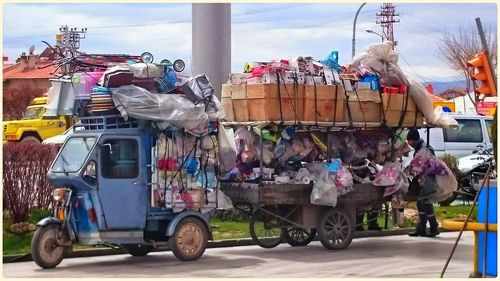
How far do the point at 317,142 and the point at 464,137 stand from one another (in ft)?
31.6

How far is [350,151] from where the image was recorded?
16.5 metres

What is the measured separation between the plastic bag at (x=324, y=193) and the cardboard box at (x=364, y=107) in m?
1.22

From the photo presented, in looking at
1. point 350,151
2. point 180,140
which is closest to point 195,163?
point 180,140

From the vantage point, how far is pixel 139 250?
15031 mm

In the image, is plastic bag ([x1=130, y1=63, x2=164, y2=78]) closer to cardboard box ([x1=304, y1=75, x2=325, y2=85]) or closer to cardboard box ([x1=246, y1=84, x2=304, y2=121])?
cardboard box ([x1=246, y1=84, x2=304, y2=121])

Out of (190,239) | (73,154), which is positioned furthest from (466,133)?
(73,154)

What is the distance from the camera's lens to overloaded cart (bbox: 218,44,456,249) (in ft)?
50.1

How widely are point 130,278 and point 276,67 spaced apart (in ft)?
14.5

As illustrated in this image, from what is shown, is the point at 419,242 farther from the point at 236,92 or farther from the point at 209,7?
the point at 209,7

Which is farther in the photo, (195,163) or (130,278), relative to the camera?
(195,163)

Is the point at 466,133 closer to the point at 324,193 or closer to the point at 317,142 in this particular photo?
the point at 317,142

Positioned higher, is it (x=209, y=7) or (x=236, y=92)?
(x=209, y=7)

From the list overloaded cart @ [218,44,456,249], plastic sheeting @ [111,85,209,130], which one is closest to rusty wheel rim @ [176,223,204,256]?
overloaded cart @ [218,44,456,249]

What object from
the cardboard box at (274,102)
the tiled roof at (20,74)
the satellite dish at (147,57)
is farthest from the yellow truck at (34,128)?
the tiled roof at (20,74)
